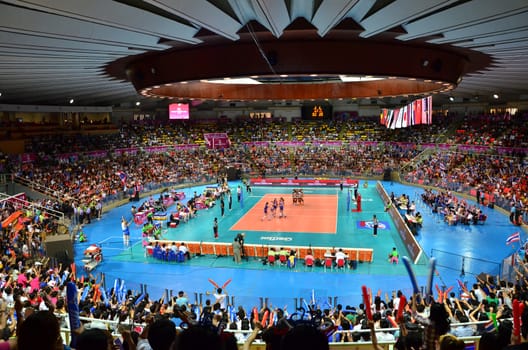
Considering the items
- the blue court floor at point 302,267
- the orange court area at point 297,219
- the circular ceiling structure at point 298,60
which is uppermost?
the circular ceiling structure at point 298,60

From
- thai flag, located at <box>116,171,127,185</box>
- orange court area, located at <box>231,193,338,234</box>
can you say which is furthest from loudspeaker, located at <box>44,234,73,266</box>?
thai flag, located at <box>116,171,127,185</box>

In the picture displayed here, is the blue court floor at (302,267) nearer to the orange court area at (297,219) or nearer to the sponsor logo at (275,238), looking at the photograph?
the sponsor logo at (275,238)

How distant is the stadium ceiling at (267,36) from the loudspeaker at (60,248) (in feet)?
33.4

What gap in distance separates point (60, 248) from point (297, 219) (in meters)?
15.0

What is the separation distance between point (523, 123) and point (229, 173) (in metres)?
31.2

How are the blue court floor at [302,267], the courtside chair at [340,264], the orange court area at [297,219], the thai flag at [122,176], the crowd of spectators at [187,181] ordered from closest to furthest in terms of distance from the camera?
the crowd of spectators at [187,181] → the blue court floor at [302,267] → the courtside chair at [340,264] → the orange court area at [297,219] → the thai flag at [122,176]

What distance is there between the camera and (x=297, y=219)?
2756cm

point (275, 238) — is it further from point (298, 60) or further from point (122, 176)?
point (122, 176)

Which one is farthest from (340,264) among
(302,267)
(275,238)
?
(275,238)

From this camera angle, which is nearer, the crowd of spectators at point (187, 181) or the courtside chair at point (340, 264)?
the crowd of spectators at point (187, 181)

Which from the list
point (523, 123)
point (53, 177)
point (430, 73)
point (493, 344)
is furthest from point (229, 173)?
point (493, 344)

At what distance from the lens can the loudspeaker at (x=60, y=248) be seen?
18.5 m

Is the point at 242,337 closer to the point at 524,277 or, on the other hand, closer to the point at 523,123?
the point at 524,277

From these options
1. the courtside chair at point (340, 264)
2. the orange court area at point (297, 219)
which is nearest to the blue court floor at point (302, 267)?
the courtside chair at point (340, 264)
